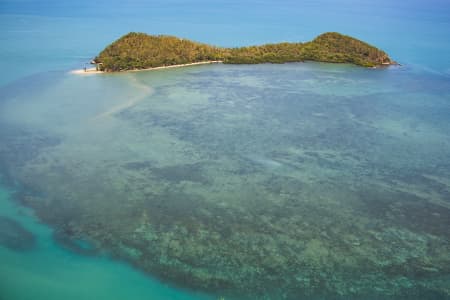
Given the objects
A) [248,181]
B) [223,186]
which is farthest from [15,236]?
[248,181]

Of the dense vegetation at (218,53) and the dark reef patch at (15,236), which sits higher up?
the dense vegetation at (218,53)

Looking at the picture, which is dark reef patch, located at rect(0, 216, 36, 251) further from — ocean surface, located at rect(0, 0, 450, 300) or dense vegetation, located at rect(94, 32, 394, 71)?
dense vegetation, located at rect(94, 32, 394, 71)

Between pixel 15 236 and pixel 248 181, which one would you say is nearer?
pixel 15 236

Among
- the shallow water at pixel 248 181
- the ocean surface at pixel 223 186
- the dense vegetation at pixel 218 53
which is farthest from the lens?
the dense vegetation at pixel 218 53

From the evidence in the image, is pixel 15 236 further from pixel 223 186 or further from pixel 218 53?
pixel 218 53

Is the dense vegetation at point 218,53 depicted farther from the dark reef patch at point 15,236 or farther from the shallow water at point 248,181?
the dark reef patch at point 15,236

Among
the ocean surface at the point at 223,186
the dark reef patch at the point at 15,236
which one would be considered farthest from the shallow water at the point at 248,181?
the dark reef patch at the point at 15,236

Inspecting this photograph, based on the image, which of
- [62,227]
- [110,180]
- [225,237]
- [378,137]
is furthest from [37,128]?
[378,137]

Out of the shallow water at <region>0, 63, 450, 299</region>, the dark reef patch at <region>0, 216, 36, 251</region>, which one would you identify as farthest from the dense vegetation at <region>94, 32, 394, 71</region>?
the dark reef patch at <region>0, 216, 36, 251</region>
